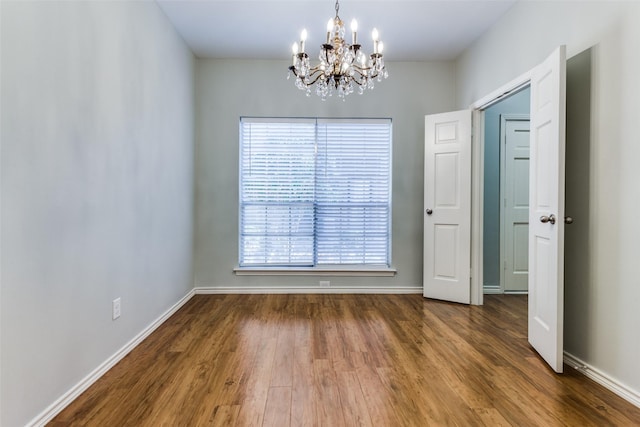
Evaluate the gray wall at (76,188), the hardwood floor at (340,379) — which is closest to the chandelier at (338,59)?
the gray wall at (76,188)

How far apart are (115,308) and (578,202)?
10.3 feet

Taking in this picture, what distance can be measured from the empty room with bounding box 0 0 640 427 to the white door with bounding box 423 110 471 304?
2cm

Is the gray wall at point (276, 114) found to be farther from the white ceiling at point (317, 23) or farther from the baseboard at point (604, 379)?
the baseboard at point (604, 379)

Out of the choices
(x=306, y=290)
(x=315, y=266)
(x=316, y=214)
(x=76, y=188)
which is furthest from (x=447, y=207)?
(x=76, y=188)

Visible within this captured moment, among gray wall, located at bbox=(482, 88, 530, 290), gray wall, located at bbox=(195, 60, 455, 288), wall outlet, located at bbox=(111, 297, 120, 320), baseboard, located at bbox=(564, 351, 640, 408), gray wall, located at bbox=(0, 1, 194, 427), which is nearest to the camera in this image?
gray wall, located at bbox=(0, 1, 194, 427)

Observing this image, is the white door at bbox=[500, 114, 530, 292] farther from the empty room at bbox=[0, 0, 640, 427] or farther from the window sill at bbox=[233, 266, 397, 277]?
the window sill at bbox=[233, 266, 397, 277]

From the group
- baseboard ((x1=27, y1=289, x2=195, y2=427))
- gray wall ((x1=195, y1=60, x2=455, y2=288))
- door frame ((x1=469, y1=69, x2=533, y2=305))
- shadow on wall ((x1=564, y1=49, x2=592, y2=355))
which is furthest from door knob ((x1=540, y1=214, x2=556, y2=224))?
baseboard ((x1=27, y1=289, x2=195, y2=427))

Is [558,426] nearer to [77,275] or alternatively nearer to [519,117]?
[77,275]

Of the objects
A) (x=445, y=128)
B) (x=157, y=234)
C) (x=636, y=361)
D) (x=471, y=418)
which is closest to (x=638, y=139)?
(x=636, y=361)

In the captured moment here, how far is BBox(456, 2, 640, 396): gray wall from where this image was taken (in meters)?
1.87

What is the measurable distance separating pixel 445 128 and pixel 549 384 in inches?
102

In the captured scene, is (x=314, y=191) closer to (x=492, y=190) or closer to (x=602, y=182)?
(x=492, y=190)

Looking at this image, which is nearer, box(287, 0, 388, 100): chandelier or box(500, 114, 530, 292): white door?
box(287, 0, 388, 100): chandelier

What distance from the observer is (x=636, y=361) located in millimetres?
1819
